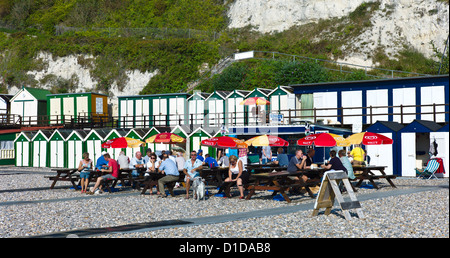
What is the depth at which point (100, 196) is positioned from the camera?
48.2ft

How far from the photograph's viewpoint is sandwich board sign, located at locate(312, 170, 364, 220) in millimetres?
9336

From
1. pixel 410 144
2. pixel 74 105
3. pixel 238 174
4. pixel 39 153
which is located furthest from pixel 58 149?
pixel 238 174

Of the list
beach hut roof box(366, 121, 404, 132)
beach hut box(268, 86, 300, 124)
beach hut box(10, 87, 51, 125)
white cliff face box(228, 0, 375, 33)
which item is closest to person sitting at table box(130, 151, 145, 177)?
beach hut roof box(366, 121, 404, 132)

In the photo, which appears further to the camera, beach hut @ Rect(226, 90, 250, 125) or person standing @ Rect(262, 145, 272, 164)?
beach hut @ Rect(226, 90, 250, 125)

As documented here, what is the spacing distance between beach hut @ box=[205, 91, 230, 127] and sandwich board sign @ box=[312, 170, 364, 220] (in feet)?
85.5

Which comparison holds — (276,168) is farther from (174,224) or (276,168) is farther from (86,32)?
(86,32)

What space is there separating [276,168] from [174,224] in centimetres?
782

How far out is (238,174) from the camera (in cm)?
1376

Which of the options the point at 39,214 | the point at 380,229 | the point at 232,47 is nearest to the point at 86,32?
the point at 232,47

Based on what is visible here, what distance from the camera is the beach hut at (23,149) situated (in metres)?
35.3

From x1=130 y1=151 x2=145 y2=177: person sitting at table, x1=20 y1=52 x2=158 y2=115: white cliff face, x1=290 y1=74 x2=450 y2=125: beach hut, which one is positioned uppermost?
x1=20 y1=52 x2=158 y2=115: white cliff face

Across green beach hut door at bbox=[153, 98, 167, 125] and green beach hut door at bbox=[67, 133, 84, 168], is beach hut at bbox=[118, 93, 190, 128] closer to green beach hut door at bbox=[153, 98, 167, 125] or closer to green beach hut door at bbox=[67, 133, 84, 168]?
green beach hut door at bbox=[153, 98, 167, 125]

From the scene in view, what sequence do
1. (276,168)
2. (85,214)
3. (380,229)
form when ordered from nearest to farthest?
(380,229)
(85,214)
(276,168)

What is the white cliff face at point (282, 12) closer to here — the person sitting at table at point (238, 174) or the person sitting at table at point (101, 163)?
the person sitting at table at point (101, 163)
